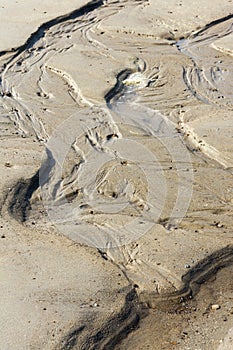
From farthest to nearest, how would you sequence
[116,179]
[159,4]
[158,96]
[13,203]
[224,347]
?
[159,4], [158,96], [116,179], [13,203], [224,347]

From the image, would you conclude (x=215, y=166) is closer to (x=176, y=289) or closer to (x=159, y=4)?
(x=176, y=289)

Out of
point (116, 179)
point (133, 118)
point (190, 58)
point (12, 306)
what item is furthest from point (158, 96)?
point (12, 306)

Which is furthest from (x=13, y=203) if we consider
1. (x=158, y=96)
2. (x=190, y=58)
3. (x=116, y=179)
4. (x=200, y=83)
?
(x=190, y=58)

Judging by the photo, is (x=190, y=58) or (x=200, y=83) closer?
(x=200, y=83)

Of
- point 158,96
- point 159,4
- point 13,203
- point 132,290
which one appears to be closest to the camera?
point 132,290

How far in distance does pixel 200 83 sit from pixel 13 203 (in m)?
3.29

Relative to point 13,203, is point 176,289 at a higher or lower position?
lower

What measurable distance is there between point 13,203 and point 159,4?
18.5ft

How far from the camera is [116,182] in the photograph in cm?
584

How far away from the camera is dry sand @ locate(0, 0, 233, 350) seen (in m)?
4.41

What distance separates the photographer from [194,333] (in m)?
4.32

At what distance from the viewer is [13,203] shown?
5508 mm

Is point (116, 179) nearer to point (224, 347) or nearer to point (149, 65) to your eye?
point (224, 347)

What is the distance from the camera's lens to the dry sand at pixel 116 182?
4410mm
